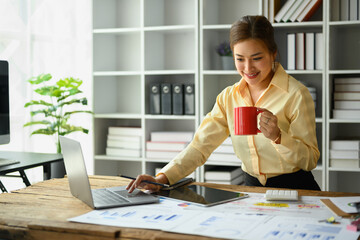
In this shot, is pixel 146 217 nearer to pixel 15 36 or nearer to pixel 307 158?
pixel 307 158

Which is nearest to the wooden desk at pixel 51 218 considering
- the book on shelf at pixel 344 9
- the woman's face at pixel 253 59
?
the woman's face at pixel 253 59

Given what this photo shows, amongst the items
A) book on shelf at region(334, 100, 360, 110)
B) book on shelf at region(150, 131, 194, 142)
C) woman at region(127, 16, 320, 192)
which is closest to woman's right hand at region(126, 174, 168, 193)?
woman at region(127, 16, 320, 192)

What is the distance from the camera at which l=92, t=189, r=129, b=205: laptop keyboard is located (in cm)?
173

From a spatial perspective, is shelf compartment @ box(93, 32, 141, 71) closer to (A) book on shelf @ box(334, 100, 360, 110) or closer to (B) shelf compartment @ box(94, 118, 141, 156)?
(B) shelf compartment @ box(94, 118, 141, 156)

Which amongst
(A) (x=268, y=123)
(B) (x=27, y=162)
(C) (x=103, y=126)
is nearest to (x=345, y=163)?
(A) (x=268, y=123)

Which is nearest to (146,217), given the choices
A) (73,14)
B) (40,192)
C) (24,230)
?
(24,230)

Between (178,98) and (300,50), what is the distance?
1.01 m

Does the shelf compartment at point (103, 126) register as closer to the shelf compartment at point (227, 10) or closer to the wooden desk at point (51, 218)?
the shelf compartment at point (227, 10)

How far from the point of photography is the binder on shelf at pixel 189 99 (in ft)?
12.8

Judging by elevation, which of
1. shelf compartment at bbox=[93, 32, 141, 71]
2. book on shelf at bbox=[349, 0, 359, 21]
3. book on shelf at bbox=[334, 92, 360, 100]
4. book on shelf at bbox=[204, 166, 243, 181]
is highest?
book on shelf at bbox=[349, 0, 359, 21]

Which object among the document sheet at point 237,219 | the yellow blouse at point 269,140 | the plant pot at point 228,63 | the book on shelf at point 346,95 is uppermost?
the plant pot at point 228,63

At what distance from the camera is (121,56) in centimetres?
450

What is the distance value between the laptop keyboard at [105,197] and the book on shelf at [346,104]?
2251 millimetres

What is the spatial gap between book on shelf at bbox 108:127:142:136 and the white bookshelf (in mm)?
80
